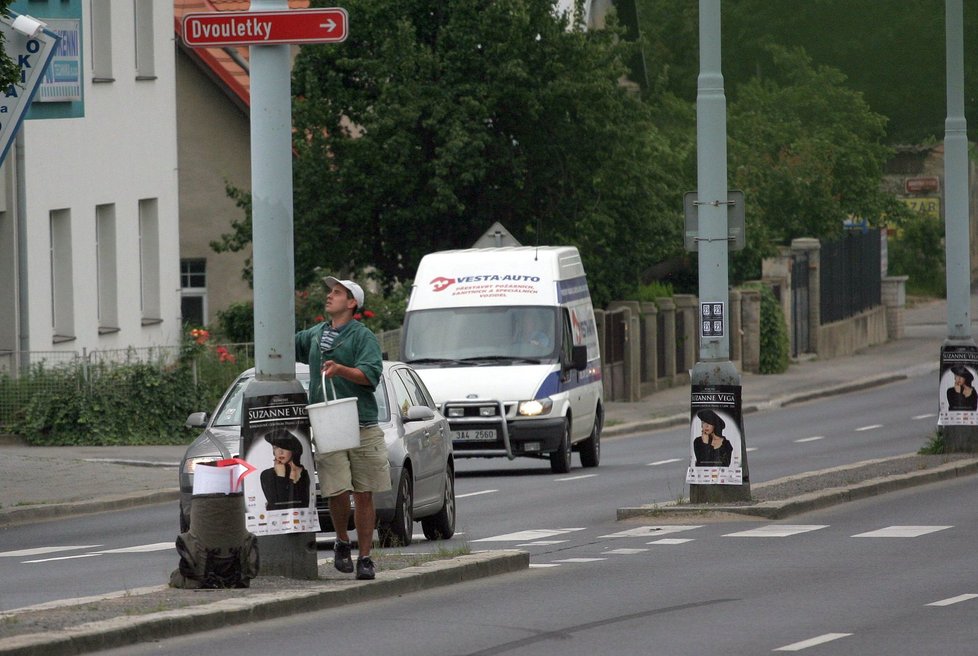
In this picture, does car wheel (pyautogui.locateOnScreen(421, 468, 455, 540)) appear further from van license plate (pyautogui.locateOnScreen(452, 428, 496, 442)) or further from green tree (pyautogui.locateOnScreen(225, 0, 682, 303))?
green tree (pyautogui.locateOnScreen(225, 0, 682, 303))

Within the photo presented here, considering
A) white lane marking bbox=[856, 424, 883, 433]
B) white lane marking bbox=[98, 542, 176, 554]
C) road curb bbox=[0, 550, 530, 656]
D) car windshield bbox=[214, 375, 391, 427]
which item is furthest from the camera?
white lane marking bbox=[856, 424, 883, 433]

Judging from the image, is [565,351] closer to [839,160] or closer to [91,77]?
[91,77]

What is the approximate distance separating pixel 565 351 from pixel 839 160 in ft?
111

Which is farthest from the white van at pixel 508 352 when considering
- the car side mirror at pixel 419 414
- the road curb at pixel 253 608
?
the road curb at pixel 253 608

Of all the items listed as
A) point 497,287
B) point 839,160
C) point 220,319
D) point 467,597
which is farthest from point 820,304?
point 467,597

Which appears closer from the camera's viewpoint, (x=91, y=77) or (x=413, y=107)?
(x=91, y=77)

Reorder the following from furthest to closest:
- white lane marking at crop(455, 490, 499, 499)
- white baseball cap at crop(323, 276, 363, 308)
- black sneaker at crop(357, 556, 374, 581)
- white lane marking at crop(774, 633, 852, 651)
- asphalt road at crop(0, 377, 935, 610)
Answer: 1. white lane marking at crop(455, 490, 499, 499)
2. asphalt road at crop(0, 377, 935, 610)
3. white baseball cap at crop(323, 276, 363, 308)
4. black sneaker at crop(357, 556, 374, 581)
5. white lane marking at crop(774, 633, 852, 651)

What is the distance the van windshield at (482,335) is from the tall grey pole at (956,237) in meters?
4.67

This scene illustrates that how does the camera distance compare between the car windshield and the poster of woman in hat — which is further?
the car windshield

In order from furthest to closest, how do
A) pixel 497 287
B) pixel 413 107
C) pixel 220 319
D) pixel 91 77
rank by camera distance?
pixel 220 319 → pixel 413 107 → pixel 91 77 → pixel 497 287

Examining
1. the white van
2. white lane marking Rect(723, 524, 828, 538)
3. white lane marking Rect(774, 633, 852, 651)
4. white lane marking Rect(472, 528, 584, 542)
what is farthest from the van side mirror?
white lane marking Rect(774, 633, 852, 651)

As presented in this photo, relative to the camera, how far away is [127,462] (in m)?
23.9

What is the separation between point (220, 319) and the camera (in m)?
37.8

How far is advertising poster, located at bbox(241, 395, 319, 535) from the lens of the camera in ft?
35.9
